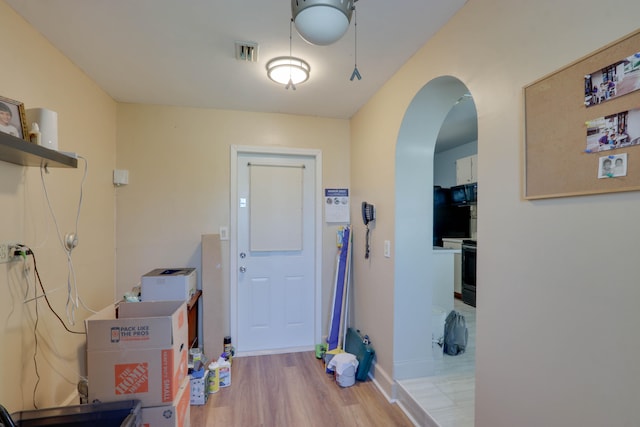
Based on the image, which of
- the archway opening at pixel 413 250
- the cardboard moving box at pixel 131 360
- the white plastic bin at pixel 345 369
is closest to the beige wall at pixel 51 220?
the cardboard moving box at pixel 131 360

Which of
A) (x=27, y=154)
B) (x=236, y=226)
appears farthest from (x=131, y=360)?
(x=236, y=226)

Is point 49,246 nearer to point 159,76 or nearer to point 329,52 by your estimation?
point 159,76

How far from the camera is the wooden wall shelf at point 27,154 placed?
48.9 inches

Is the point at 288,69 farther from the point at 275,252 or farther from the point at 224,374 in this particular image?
the point at 224,374

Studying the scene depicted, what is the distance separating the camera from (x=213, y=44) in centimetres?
187

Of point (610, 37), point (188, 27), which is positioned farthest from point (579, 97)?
point (188, 27)

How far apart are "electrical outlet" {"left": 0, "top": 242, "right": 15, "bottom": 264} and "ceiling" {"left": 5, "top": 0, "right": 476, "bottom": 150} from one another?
1239mm

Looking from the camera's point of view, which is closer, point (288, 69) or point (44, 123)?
point (44, 123)

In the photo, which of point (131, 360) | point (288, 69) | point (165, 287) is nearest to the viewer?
point (131, 360)

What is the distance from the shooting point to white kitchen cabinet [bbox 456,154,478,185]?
436 cm

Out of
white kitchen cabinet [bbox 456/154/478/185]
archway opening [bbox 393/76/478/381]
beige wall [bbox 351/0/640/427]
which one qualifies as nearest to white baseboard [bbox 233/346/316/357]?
archway opening [bbox 393/76/478/381]

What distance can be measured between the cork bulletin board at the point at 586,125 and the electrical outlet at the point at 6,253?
2.48 m

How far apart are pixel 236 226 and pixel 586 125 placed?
2662mm

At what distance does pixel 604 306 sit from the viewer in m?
0.96
